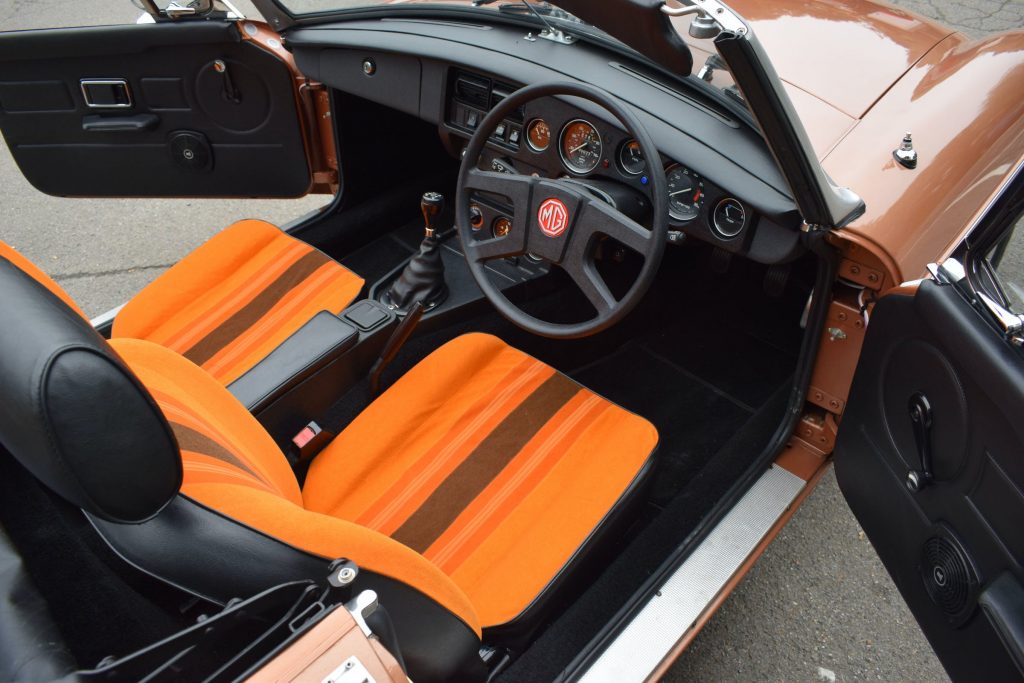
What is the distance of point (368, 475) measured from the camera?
5.81ft

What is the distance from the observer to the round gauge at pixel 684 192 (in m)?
1.72

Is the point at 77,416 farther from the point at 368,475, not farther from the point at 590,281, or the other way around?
the point at 590,281

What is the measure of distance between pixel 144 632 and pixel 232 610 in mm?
199

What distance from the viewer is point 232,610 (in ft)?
3.06

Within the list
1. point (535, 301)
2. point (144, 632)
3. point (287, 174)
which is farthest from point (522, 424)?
point (287, 174)

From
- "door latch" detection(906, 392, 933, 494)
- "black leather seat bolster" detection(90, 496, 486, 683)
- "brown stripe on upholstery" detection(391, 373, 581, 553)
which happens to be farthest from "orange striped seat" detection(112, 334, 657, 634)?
"door latch" detection(906, 392, 933, 494)

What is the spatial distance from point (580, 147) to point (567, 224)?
28 centimetres

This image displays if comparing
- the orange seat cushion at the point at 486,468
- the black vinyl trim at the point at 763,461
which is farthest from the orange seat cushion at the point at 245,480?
the black vinyl trim at the point at 763,461

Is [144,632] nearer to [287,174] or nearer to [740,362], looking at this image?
[287,174]

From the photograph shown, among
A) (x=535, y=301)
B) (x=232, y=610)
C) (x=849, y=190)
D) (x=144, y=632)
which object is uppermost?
(x=849, y=190)

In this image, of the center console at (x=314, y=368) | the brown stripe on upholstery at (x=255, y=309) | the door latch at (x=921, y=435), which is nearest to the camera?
the door latch at (x=921, y=435)

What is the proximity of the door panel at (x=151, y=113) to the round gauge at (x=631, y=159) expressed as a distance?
116 cm

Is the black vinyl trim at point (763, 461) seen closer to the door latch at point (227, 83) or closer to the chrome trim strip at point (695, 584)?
the chrome trim strip at point (695, 584)

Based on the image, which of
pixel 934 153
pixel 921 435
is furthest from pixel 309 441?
pixel 934 153
